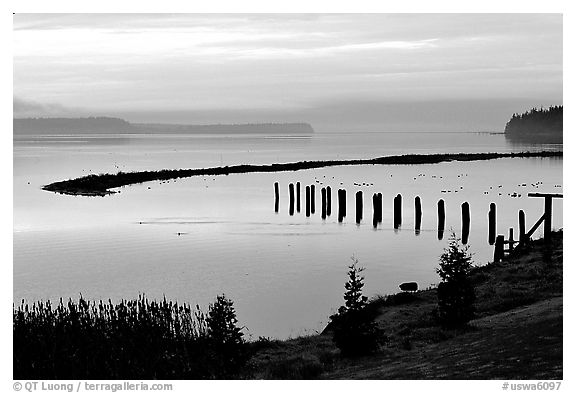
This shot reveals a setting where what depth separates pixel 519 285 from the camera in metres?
21.5

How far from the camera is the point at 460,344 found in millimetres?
15789

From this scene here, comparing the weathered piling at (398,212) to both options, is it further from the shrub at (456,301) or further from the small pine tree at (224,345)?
the small pine tree at (224,345)

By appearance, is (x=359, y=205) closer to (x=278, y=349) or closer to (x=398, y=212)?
→ (x=398, y=212)

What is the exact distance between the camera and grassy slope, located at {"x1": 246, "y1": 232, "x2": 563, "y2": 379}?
45.0 ft

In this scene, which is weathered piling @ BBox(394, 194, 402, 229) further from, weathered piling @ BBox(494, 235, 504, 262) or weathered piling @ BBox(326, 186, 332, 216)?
weathered piling @ BBox(494, 235, 504, 262)

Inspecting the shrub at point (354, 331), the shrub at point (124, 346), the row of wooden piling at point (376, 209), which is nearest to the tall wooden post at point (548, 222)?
the row of wooden piling at point (376, 209)

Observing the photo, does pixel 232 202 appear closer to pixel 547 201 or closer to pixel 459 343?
pixel 547 201

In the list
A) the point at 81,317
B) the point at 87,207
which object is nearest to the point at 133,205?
the point at 87,207

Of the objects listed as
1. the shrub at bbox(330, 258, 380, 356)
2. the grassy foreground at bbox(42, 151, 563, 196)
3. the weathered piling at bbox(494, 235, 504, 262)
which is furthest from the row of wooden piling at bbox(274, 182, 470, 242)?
the shrub at bbox(330, 258, 380, 356)

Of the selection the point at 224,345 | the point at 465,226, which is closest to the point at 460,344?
the point at 224,345

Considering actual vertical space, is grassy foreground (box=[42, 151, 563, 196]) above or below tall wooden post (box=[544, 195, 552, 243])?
above
